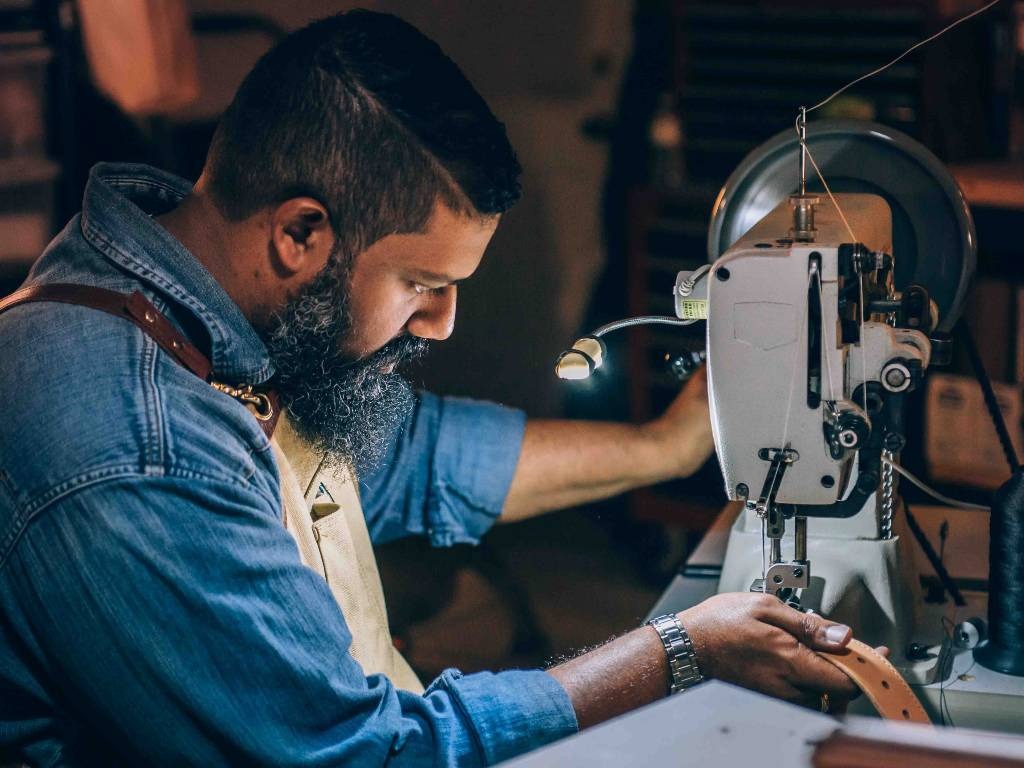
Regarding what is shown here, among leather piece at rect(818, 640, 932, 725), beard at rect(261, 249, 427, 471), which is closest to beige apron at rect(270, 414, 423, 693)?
beard at rect(261, 249, 427, 471)

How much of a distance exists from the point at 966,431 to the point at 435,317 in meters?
1.69

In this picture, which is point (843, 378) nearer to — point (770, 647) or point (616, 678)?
point (770, 647)

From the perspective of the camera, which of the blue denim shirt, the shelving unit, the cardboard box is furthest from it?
the shelving unit

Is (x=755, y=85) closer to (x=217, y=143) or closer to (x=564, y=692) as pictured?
(x=217, y=143)

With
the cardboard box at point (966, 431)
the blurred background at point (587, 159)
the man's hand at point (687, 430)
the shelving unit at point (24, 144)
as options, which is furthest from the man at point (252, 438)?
the shelving unit at point (24, 144)

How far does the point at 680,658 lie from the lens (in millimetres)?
1355

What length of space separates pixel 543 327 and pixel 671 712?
308 cm

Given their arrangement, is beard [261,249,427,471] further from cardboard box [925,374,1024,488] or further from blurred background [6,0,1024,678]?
cardboard box [925,374,1024,488]

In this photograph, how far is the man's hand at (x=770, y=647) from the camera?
4.39 ft

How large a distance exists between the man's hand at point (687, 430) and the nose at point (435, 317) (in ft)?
1.49

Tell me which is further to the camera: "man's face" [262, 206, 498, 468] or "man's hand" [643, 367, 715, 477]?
"man's hand" [643, 367, 715, 477]

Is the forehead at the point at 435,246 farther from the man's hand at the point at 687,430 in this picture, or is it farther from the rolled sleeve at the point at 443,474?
the man's hand at the point at 687,430

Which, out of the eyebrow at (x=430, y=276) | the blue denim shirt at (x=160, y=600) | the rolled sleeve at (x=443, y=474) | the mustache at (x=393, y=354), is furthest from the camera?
the rolled sleeve at (x=443, y=474)

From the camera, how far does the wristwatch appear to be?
1.35m
